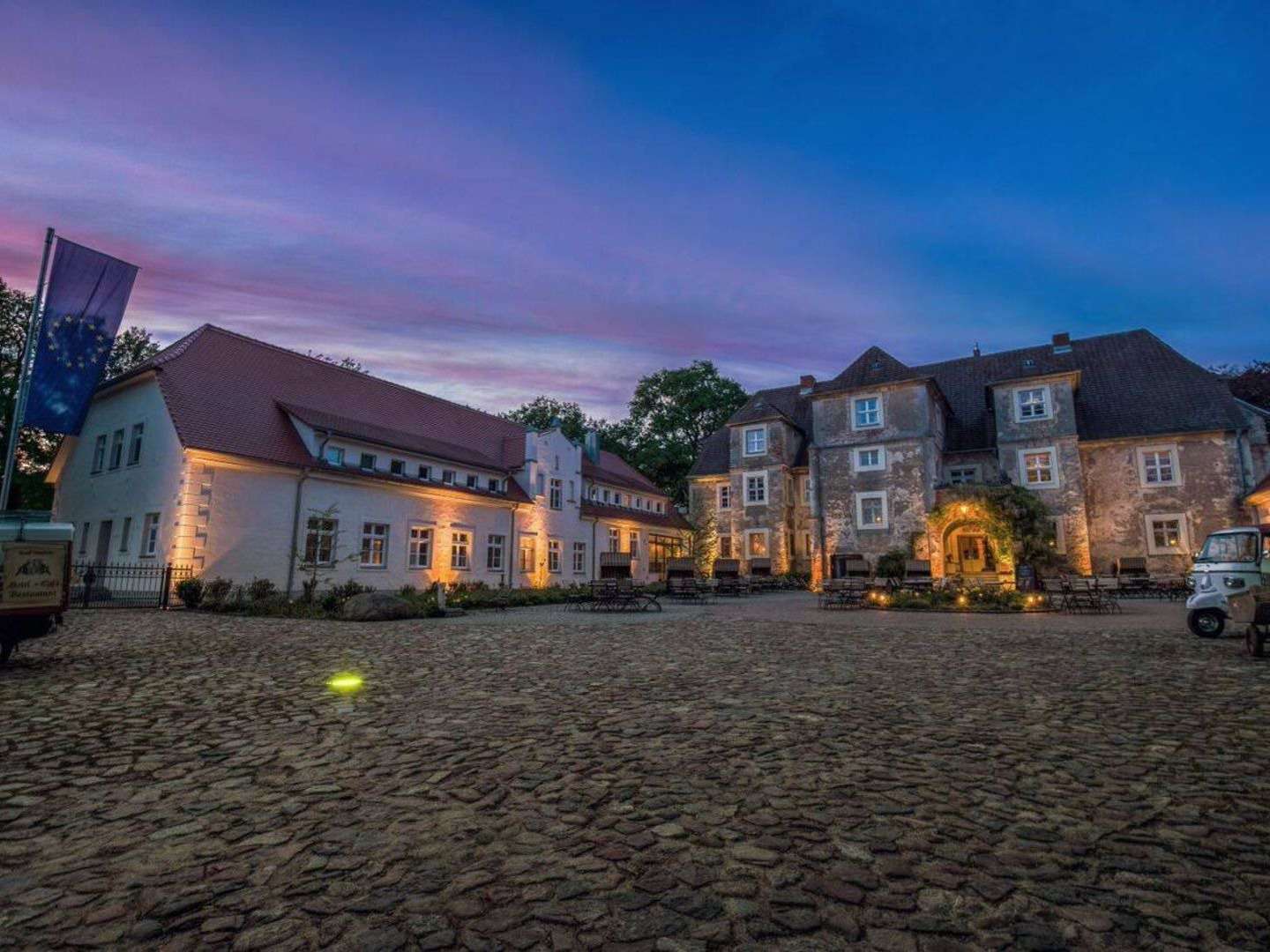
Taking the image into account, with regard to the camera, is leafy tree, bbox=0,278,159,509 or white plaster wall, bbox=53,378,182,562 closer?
white plaster wall, bbox=53,378,182,562

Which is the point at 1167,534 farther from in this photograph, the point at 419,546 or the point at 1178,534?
the point at 419,546

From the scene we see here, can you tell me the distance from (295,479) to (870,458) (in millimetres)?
26488

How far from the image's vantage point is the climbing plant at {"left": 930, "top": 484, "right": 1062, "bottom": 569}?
27.5 m

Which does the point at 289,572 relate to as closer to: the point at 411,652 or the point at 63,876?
the point at 411,652

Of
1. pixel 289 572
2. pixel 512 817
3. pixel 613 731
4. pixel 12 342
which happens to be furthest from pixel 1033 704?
pixel 12 342

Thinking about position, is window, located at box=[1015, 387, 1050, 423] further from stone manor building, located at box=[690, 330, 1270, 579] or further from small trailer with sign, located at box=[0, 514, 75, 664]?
small trailer with sign, located at box=[0, 514, 75, 664]

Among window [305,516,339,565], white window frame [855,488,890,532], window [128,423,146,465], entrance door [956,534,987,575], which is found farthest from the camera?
white window frame [855,488,890,532]

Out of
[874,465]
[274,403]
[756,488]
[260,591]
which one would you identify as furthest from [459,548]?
[874,465]

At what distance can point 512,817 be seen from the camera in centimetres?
335

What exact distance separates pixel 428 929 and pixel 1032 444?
35.0 meters

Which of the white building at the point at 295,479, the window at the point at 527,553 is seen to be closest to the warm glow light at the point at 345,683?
the white building at the point at 295,479

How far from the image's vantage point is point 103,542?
23.2 metres

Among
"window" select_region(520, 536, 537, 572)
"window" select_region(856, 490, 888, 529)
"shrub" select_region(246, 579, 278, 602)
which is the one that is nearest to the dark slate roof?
"window" select_region(856, 490, 888, 529)

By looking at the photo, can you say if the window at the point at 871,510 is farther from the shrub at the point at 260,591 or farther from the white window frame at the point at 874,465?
the shrub at the point at 260,591
